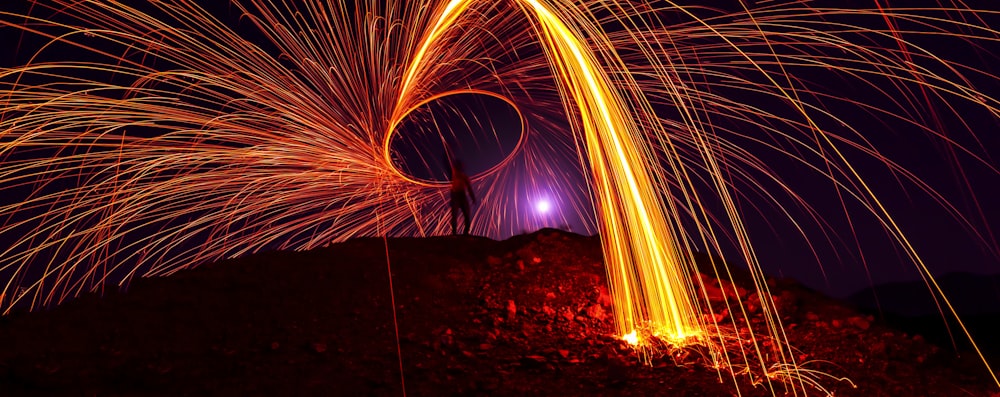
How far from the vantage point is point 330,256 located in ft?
28.4

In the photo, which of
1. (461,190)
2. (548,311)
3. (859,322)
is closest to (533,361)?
(548,311)

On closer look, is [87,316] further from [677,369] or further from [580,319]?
[677,369]

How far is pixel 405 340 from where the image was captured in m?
5.98

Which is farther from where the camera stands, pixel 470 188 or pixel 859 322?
pixel 470 188

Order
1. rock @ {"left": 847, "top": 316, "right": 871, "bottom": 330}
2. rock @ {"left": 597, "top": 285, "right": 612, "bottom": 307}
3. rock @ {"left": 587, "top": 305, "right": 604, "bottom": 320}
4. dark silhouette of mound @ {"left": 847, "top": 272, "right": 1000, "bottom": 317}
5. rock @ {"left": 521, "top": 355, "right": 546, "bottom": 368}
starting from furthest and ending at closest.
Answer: dark silhouette of mound @ {"left": 847, "top": 272, "right": 1000, "bottom": 317} < rock @ {"left": 597, "top": 285, "right": 612, "bottom": 307} < rock @ {"left": 587, "top": 305, "right": 604, "bottom": 320} < rock @ {"left": 847, "top": 316, "right": 871, "bottom": 330} < rock @ {"left": 521, "top": 355, "right": 546, "bottom": 368}

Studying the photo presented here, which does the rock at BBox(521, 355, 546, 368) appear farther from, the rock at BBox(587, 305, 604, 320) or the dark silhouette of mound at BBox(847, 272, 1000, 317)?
the dark silhouette of mound at BBox(847, 272, 1000, 317)

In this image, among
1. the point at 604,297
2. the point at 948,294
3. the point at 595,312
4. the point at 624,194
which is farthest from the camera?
the point at 948,294

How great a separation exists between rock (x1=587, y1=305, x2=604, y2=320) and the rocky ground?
14 mm

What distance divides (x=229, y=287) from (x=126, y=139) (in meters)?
2.92

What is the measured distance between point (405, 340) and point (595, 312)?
226 centimetres

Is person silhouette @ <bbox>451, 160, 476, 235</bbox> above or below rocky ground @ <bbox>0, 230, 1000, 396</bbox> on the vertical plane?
above

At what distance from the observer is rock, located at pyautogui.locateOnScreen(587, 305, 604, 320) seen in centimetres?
672

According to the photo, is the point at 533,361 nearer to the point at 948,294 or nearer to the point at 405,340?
the point at 405,340

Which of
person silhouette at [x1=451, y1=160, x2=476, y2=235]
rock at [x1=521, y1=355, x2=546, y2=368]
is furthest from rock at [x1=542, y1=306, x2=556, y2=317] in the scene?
person silhouette at [x1=451, y1=160, x2=476, y2=235]
